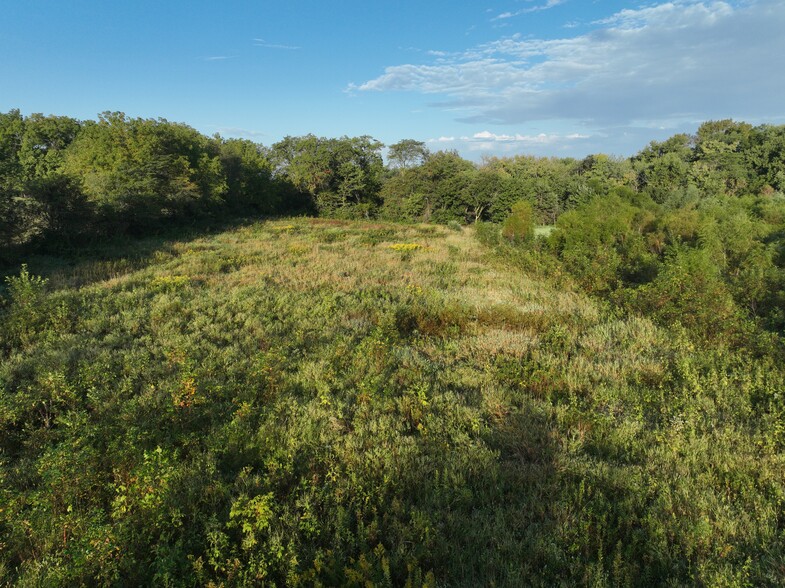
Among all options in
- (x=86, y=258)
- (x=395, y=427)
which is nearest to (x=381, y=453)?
(x=395, y=427)

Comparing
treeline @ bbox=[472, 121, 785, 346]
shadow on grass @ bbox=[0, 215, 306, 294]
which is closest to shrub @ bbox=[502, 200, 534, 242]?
treeline @ bbox=[472, 121, 785, 346]

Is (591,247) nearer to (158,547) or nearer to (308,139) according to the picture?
(158,547)

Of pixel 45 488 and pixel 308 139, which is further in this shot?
pixel 308 139

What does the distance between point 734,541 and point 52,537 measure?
597 cm

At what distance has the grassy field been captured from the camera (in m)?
3.24

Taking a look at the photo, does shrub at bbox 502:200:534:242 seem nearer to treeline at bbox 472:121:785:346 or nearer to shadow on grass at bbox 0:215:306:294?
treeline at bbox 472:121:785:346

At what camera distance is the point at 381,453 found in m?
4.57

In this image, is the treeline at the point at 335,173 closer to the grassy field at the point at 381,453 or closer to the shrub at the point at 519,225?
the shrub at the point at 519,225

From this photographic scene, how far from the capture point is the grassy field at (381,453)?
3.24 meters

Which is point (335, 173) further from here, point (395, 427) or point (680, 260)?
point (395, 427)

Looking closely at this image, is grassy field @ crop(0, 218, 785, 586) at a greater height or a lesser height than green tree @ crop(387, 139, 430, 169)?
lesser

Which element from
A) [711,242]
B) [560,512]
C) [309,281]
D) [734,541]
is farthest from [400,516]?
[711,242]

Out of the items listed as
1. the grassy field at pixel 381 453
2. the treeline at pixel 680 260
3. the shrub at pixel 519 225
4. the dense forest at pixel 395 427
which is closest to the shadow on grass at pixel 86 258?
the dense forest at pixel 395 427

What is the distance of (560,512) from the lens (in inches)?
144
